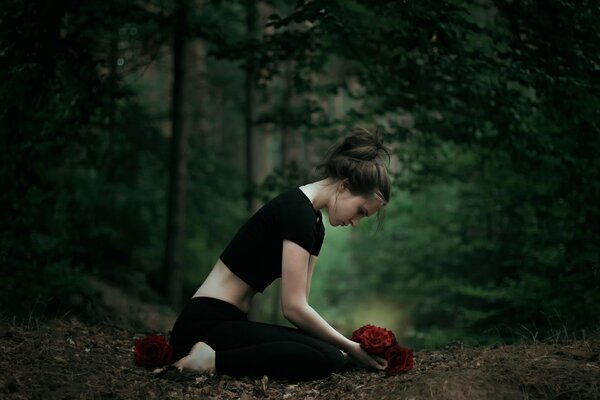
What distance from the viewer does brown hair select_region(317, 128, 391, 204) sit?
358 cm

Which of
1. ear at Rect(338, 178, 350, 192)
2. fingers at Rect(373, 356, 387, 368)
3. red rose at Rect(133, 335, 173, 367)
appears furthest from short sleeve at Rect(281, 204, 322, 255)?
red rose at Rect(133, 335, 173, 367)

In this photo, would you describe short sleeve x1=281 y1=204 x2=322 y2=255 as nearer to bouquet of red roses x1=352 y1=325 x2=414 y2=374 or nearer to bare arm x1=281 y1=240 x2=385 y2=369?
bare arm x1=281 y1=240 x2=385 y2=369

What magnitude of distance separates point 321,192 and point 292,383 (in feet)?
3.90

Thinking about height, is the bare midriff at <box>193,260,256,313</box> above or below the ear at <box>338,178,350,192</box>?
below

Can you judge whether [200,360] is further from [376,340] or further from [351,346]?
[376,340]

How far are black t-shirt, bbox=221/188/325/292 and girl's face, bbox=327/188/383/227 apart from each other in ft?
0.43

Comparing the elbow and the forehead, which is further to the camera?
the forehead

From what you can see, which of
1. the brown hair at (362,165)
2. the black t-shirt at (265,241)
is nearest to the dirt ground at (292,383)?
the black t-shirt at (265,241)

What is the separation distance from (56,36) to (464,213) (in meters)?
6.02

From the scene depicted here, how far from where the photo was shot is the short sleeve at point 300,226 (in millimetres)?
3512

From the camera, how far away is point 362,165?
359 cm

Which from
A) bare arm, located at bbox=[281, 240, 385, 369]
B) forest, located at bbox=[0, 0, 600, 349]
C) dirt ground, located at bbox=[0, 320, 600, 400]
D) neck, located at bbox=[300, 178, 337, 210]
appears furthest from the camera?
forest, located at bbox=[0, 0, 600, 349]

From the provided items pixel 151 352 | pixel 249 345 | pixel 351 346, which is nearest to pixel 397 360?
pixel 351 346

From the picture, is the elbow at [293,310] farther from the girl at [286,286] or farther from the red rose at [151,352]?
the red rose at [151,352]
